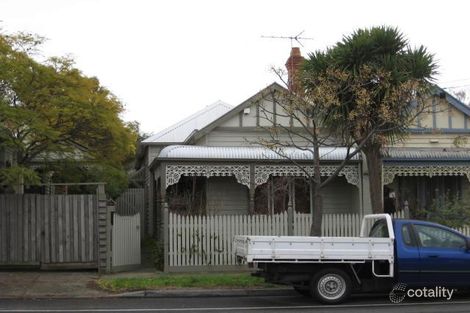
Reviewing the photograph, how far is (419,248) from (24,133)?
9.24m

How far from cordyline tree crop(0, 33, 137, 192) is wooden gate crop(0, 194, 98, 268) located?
2.94 ft

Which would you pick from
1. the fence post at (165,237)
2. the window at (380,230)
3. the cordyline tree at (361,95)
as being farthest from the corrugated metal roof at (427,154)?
the fence post at (165,237)

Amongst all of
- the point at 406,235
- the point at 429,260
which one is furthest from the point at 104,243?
the point at 429,260

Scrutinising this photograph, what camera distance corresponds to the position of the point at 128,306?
11.3 metres

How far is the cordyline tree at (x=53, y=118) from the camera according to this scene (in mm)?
13844

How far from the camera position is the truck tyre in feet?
36.9

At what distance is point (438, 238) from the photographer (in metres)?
11.7

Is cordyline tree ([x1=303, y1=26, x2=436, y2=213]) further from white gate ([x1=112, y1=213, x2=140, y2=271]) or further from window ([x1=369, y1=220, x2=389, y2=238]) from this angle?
white gate ([x1=112, y1=213, x2=140, y2=271])

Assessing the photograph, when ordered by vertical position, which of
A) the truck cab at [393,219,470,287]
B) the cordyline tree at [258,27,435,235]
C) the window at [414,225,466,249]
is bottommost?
the truck cab at [393,219,470,287]

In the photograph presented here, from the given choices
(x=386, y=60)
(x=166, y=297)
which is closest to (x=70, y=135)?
(x=166, y=297)

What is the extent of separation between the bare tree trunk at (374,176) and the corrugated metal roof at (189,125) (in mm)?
7127

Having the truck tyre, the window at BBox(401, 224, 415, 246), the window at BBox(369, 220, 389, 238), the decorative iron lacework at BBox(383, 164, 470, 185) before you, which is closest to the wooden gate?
the truck tyre

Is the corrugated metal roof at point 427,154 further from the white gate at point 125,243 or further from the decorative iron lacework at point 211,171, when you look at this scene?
the white gate at point 125,243

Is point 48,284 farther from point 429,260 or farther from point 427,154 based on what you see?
point 427,154
